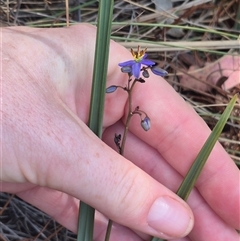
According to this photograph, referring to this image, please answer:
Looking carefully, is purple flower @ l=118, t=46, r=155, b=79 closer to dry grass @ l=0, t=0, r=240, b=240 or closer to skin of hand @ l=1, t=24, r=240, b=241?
skin of hand @ l=1, t=24, r=240, b=241

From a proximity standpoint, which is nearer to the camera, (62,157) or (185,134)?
(62,157)

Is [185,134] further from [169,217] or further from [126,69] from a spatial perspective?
[126,69]

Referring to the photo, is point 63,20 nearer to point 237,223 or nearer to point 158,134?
point 158,134

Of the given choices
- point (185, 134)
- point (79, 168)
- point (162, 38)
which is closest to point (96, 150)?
point (79, 168)

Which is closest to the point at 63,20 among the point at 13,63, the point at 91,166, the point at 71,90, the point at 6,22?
the point at 6,22

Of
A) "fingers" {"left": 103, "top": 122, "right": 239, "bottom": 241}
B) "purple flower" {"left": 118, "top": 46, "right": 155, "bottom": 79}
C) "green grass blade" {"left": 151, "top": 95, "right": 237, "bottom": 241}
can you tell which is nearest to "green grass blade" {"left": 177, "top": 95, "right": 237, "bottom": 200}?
"green grass blade" {"left": 151, "top": 95, "right": 237, "bottom": 241}

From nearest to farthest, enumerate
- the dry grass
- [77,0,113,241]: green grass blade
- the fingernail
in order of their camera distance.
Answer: [77,0,113,241]: green grass blade < the fingernail < the dry grass

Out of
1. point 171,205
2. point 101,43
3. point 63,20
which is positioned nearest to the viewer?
point 101,43
